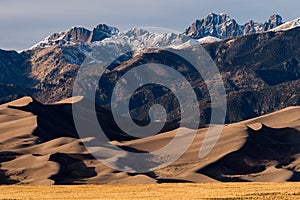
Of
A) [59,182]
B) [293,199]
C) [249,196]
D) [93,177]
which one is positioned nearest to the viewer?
[293,199]

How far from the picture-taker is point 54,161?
199125mm

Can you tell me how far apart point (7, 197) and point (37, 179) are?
99.0 metres

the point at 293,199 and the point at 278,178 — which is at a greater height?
the point at 293,199

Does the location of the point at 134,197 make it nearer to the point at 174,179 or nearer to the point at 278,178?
the point at 174,179

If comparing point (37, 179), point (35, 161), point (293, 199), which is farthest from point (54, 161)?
point (293, 199)

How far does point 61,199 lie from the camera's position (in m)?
81.8

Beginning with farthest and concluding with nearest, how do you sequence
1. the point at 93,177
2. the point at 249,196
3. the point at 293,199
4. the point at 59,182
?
the point at 93,177
the point at 59,182
the point at 249,196
the point at 293,199

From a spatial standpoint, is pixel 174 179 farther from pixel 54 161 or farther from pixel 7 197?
pixel 7 197

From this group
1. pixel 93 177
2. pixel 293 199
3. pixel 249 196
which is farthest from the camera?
pixel 93 177

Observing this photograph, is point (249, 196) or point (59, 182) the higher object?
point (249, 196)

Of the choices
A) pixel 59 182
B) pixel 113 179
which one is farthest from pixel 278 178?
pixel 59 182

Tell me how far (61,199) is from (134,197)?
8043 mm

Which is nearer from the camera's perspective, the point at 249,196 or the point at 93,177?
the point at 249,196

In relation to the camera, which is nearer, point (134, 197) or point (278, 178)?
point (134, 197)
